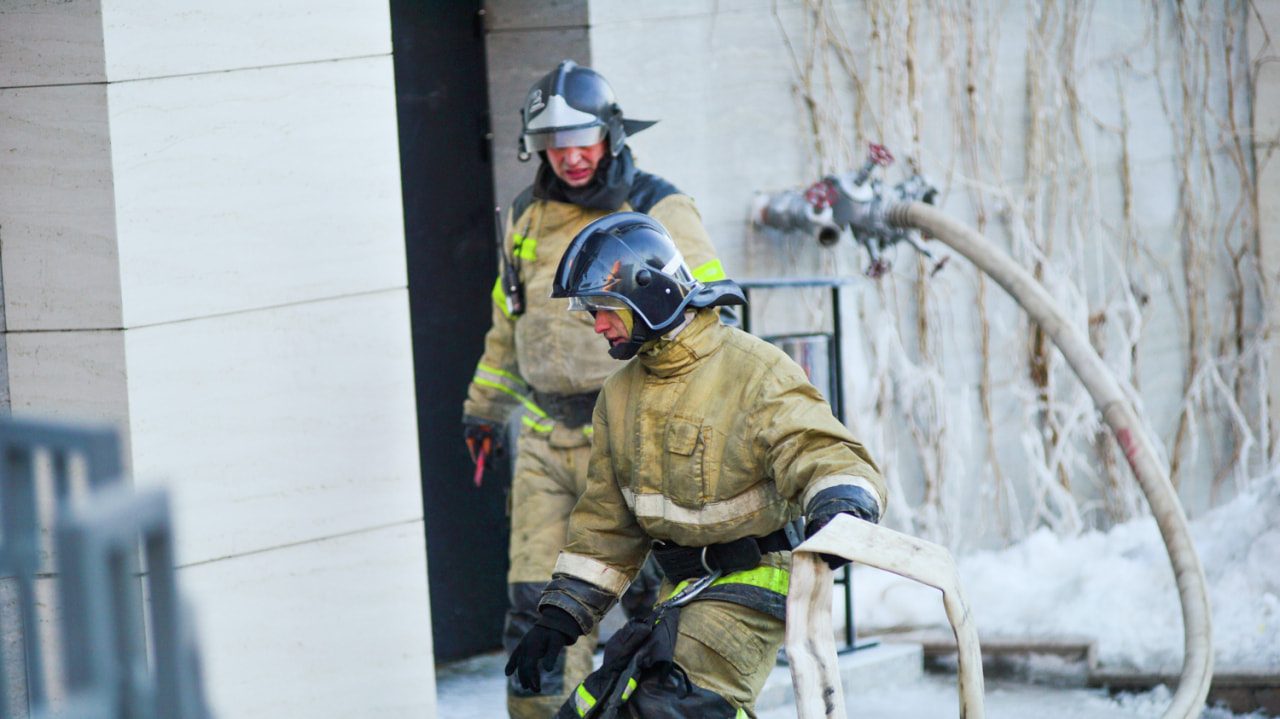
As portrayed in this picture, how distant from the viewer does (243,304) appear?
389 centimetres

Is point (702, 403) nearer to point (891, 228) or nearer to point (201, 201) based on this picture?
point (201, 201)

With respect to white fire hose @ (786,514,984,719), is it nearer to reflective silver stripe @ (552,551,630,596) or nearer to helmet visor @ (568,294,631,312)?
reflective silver stripe @ (552,551,630,596)

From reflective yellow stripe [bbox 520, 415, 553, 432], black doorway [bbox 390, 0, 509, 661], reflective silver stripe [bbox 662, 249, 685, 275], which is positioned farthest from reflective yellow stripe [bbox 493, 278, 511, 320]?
reflective silver stripe [bbox 662, 249, 685, 275]

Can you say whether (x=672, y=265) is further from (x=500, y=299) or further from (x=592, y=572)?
(x=500, y=299)

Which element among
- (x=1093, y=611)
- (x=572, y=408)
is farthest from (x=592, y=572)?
(x=1093, y=611)

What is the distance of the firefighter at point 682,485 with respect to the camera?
2.94 metres

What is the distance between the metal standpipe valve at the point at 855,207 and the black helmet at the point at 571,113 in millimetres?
1553

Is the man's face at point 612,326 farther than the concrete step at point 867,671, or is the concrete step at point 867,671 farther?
the concrete step at point 867,671

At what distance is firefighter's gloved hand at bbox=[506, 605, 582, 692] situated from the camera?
9.94 ft

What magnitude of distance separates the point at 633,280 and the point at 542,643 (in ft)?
2.70

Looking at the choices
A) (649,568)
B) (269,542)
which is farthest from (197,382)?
(649,568)

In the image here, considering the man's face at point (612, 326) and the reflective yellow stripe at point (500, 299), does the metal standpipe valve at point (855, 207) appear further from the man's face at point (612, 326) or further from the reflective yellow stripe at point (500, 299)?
the man's face at point (612, 326)

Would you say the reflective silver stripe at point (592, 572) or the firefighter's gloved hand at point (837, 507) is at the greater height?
the firefighter's gloved hand at point (837, 507)

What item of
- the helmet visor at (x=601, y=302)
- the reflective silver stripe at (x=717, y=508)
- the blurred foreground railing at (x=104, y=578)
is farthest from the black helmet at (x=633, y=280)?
the blurred foreground railing at (x=104, y=578)
